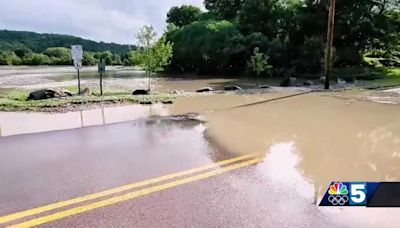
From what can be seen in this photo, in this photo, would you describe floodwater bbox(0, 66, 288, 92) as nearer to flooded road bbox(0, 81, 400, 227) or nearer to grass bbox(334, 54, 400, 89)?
grass bbox(334, 54, 400, 89)

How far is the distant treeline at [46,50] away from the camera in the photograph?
7294 cm

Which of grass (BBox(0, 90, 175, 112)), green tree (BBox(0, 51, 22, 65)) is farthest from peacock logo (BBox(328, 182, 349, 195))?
green tree (BBox(0, 51, 22, 65))

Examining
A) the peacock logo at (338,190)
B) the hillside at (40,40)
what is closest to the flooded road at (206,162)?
the peacock logo at (338,190)

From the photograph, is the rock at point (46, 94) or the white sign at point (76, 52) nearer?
the rock at point (46, 94)

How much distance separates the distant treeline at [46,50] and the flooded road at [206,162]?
48279mm

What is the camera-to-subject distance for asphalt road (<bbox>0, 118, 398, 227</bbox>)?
142 inches

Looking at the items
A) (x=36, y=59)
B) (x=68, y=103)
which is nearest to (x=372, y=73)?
(x=68, y=103)

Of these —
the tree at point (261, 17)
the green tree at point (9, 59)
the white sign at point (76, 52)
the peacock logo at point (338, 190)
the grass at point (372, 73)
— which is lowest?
the peacock logo at point (338, 190)

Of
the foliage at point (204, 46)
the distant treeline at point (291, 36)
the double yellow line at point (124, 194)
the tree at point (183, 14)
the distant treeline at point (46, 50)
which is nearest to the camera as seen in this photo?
the double yellow line at point (124, 194)

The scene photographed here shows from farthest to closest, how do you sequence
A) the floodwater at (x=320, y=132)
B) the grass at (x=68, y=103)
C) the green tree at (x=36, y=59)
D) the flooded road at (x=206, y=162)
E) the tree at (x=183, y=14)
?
the green tree at (x=36, y=59) < the tree at (x=183, y=14) < the grass at (x=68, y=103) < the floodwater at (x=320, y=132) < the flooded road at (x=206, y=162)

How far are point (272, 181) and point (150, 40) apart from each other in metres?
14.7

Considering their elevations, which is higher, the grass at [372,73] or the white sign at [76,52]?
the white sign at [76,52]

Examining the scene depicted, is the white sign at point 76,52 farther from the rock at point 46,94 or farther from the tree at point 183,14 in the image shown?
the tree at point 183,14

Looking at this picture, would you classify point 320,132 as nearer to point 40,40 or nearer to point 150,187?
point 150,187
